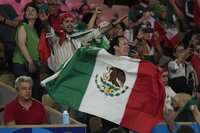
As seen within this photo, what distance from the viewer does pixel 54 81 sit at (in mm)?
9891

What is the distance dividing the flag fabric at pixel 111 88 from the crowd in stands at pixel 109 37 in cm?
28

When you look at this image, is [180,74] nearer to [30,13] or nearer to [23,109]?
[30,13]

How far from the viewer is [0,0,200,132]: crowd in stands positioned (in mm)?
10852

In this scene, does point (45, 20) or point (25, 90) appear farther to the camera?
A: point (45, 20)

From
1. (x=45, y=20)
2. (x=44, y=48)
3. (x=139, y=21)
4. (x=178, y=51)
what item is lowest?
(x=178, y=51)

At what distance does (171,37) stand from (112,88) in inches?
177

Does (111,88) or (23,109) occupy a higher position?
(111,88)

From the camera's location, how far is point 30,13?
11297 mm

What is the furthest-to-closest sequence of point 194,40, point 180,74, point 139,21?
point 139,21 → point 194,40 → point 180,74

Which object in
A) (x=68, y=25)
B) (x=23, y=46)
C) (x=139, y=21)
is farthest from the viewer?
(x=139, y=21)

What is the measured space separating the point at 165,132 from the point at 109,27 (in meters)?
1.97

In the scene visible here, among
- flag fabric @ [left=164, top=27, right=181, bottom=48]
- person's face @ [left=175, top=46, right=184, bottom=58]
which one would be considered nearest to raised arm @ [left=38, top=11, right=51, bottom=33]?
person's face @ [left=175, top=46, right=184, bottom=58]

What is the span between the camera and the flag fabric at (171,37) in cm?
1398

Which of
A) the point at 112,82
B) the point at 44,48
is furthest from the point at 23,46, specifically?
the point at 112,82
